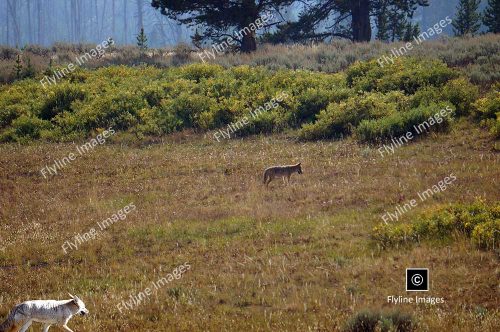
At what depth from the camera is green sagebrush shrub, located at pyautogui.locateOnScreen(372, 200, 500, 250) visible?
954 centimetres

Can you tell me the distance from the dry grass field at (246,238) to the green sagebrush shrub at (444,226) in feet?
0.75

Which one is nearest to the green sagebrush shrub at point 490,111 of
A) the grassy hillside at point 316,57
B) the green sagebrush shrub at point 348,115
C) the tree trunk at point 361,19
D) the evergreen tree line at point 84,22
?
the green sagebrush shrub at point 348,115

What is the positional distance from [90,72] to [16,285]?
22906 millimetres

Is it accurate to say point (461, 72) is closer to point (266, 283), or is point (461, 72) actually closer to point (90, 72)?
point (266, 283)

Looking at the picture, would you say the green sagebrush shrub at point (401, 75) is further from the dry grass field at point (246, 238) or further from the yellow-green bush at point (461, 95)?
the dry grass field at point (246, 238)

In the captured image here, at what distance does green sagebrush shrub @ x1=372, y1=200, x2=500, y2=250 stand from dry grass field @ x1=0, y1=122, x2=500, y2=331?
0.23 meters

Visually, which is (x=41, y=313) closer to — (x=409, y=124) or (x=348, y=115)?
(x=409, y=124)

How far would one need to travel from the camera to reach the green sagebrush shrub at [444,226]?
954 centimetres

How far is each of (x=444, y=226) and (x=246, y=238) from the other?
3.65m

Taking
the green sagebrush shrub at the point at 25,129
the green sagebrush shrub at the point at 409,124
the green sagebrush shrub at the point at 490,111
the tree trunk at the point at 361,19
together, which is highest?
the tree trunk at the point at 361,19

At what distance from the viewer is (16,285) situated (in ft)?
30.6

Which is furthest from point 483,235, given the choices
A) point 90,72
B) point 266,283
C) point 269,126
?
point 90,72

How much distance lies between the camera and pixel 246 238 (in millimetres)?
10695

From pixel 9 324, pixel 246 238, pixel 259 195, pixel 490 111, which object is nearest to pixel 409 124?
pixel 490 111
